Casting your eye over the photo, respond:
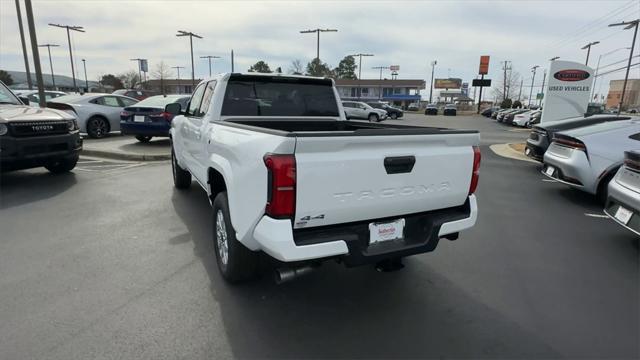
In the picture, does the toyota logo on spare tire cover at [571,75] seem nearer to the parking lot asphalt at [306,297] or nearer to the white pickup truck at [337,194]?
the parking lot asphalt at [306,297]

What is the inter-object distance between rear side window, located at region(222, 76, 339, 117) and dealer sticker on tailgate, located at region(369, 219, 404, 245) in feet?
7.67

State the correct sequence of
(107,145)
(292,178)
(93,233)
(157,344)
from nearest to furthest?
(292,178), (157,344), (93,233), (107,145)

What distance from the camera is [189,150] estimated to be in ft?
16.5

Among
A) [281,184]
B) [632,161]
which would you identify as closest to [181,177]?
[281,184]

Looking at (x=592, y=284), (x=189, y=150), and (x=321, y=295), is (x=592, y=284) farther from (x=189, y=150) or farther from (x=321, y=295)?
(x=189, y=150)

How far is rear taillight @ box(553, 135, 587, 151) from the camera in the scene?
6.10 metres

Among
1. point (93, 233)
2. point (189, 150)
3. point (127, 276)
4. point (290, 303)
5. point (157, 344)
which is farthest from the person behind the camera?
point (189, 150)

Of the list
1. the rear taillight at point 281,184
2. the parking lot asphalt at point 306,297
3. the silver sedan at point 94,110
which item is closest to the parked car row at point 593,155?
the parking lot asphalt at point 306,297

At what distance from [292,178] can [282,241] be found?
0.41 m

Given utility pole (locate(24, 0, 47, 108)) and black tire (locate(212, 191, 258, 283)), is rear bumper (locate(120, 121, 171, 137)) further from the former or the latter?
black tire (locate(212, 191, 258, 283))

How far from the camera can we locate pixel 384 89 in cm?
8438

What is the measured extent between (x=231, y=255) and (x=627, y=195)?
4.38 m

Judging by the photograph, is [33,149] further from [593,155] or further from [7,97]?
[593,155]

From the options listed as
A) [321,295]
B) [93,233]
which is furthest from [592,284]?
[93,233]
